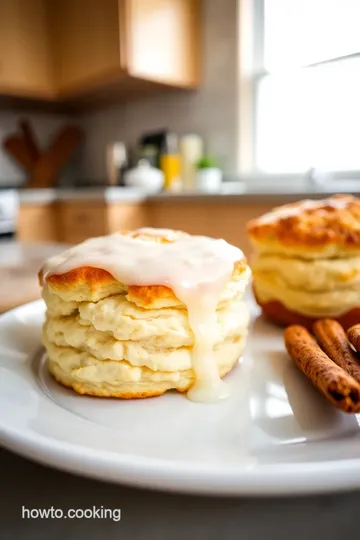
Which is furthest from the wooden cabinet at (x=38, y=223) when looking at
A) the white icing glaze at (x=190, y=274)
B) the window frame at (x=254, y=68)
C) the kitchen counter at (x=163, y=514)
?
the kitchen counter at (x=163, y=514)

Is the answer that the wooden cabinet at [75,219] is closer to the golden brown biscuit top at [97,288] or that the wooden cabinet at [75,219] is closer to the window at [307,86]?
the window at [307,86]

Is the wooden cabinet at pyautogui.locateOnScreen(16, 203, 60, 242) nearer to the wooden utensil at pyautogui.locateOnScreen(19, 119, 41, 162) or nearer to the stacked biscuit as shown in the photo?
the wooden utensil at pyautogui.locateOnScreen(19, 119, 41, 162)

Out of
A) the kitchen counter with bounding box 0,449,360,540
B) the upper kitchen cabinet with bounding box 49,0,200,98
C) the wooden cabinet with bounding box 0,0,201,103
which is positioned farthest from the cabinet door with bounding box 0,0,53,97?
the kitchen counter with bounding box 0,449,360,540

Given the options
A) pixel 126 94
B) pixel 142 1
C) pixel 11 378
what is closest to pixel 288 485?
pixel 11 378

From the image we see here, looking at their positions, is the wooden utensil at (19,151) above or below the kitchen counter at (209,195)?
above

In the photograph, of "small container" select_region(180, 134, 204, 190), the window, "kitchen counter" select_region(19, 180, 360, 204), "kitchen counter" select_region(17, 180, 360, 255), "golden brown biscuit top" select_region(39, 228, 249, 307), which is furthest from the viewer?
"small container" select_region(180, 134, 204, 190)

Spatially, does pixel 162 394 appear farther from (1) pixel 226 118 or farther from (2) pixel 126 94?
(2) pixel 126 94
